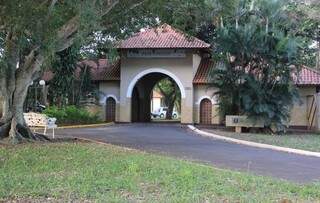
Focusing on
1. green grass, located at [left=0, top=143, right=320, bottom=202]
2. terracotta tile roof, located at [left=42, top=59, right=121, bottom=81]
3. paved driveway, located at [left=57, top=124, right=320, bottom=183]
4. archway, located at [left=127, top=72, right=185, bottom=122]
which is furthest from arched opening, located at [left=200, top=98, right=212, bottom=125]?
green grass, located at [left=0, top=143, right=320, bottom=202]

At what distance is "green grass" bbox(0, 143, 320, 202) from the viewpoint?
8.98 m

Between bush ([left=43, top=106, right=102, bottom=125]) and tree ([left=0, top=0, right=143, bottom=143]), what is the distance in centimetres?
1262

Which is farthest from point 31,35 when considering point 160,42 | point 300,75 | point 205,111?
point 205,111

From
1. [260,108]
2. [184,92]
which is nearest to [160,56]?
[184,92]

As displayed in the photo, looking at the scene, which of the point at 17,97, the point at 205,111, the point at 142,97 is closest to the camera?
the point at 17,97

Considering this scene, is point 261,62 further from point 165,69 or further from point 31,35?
point 31,35

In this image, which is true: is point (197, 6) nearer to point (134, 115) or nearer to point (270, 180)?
point (270, 180)

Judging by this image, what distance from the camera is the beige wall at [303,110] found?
37781 millimetres

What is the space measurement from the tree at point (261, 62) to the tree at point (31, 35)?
10229mm

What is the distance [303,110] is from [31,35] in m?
25.9

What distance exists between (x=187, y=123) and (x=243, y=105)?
1024 centimetres

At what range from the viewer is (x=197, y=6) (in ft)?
63.1

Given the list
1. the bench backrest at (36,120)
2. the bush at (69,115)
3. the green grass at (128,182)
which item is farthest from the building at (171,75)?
the green grass at (128,182)

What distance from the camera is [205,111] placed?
40000 mm
